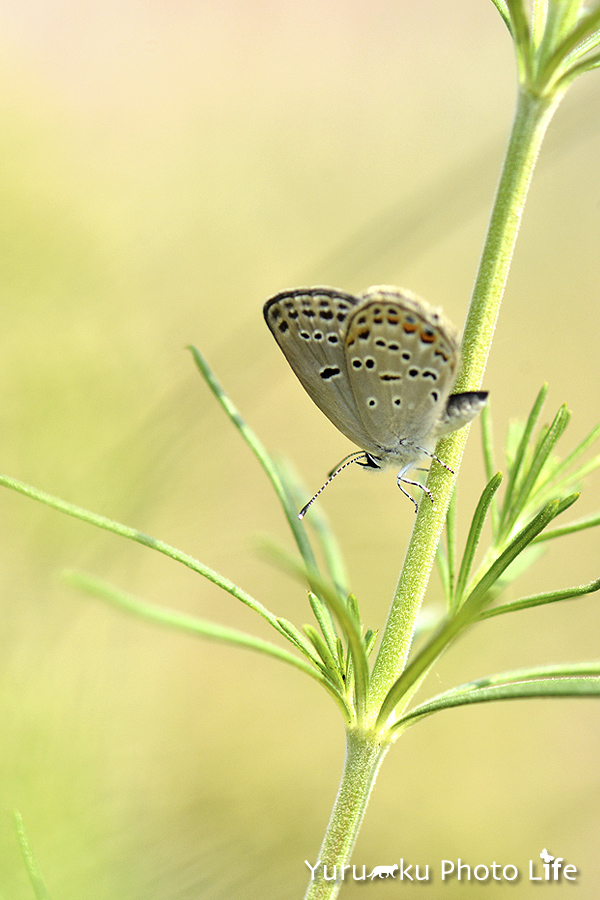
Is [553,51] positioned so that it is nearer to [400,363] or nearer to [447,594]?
[400,363]

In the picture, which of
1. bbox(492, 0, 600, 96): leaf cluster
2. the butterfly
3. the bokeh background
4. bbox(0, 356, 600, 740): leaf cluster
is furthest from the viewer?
the bokeh background

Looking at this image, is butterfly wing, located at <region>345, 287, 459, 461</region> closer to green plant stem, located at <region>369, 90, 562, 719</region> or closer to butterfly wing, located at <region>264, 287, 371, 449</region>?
butterfly wing, located at <region>264, 287, 371, 449</region>

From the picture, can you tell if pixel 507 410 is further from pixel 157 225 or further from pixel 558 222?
pixel 157 225

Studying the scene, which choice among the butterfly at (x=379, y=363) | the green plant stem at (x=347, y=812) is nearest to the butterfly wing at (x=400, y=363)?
the butterfly at (x=379, y=363)

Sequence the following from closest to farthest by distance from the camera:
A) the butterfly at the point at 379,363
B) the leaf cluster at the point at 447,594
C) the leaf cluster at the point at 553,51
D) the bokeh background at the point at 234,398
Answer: the leaf cluster at the point at 447,594 → the leaf cluster at the point at 553,51 → the butterfly at the point at 379,363 → the bokeh background at the point at 234,398

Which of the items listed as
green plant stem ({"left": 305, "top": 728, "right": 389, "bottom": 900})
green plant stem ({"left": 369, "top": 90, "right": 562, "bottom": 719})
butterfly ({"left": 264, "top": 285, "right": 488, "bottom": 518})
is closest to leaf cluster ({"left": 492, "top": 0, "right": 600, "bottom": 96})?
green plant stem ({"left": 369, "top": 90, "right": 562, "bottom": 719})

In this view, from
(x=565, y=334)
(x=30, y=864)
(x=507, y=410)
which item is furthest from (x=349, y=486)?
(x=30, y=864)

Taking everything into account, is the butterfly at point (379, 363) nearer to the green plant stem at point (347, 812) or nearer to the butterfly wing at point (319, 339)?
the butterfly wing at point (319, 339)

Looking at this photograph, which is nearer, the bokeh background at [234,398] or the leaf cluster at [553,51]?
the leaf cluster at [553,51]
